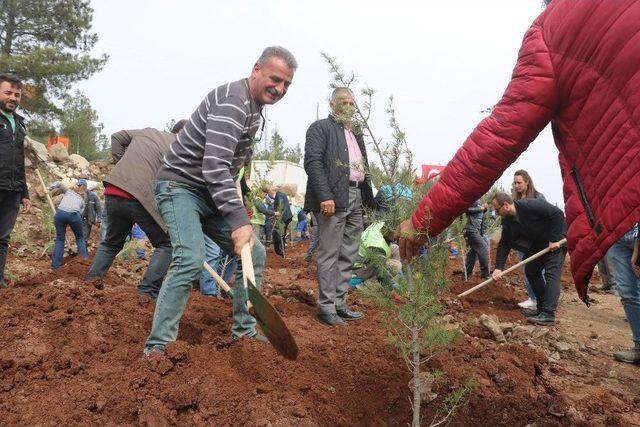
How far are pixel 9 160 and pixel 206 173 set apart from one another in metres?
3.14

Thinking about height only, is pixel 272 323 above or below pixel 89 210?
above

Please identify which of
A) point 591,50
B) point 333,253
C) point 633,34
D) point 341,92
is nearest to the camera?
point 633,34

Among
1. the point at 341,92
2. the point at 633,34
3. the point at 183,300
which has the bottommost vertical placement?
the point at 183,300

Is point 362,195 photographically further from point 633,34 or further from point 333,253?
point 633,34

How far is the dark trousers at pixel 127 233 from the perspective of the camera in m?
3.89

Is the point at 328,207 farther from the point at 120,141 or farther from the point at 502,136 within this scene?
the point at 502,136

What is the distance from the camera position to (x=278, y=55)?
2.84m

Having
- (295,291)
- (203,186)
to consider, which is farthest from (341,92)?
(295,291)

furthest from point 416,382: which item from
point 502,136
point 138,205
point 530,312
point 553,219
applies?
point 530,312

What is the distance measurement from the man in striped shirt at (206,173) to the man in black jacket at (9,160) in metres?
2.63

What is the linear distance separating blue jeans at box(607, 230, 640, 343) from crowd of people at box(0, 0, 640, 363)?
1cm

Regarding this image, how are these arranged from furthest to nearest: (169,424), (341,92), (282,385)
Answer: (341,92) → (282,385) → (169,424)

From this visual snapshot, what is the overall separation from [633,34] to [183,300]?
94.1 inches

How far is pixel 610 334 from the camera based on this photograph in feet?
17.6
